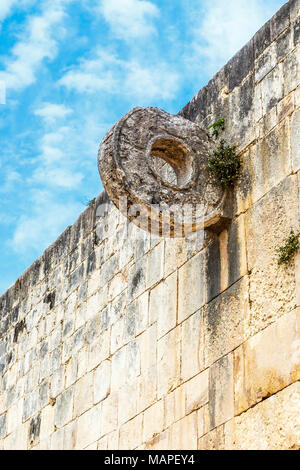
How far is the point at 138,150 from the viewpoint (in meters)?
5.87

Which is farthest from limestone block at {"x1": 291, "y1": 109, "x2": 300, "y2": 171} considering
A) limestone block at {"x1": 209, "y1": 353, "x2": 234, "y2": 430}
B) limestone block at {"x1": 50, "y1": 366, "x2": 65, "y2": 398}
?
limestone block at {"x1": 50, "y1": 366, "x2": 65, "y2": 398}

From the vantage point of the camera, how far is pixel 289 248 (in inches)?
206

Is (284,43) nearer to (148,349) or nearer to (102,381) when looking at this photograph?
(148,349)

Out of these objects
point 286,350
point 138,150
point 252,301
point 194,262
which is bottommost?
point 286,350

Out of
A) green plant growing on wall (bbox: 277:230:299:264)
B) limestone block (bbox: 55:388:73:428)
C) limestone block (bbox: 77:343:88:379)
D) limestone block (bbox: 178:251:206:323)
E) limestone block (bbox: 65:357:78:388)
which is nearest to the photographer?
green plant growing on wall (bbox: 277:230:299:264)

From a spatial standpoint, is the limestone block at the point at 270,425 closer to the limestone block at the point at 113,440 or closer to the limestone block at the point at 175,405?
the limestone block at the point at 175,405

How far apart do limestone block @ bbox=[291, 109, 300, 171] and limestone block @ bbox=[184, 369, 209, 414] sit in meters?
1.48

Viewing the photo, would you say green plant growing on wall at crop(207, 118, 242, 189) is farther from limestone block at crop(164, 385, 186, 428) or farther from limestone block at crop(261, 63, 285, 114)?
limestone block at crop(164, 385, 186, 428)

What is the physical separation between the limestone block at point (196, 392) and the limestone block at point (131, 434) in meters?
0.70

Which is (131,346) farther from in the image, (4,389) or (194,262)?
(4,389)

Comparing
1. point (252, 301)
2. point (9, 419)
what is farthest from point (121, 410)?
point (9, 419)

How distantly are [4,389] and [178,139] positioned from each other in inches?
175

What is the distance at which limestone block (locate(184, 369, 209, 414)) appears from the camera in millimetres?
5773
